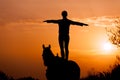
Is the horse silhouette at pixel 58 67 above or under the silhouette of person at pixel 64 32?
under

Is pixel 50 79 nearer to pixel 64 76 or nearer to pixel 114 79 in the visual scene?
pixel 64 76

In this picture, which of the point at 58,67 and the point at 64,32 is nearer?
the point at 58,67

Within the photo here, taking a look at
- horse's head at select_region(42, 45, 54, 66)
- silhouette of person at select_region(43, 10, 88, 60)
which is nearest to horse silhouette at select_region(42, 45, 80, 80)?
horse's head at select_region(42, 45, 54, 66)

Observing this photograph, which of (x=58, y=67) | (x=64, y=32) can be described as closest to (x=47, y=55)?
(x=58, y=67)

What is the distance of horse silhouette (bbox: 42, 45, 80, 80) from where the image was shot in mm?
17875

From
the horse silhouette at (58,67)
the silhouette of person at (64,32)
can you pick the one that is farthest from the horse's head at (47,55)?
the silhouette of person at (64,32)

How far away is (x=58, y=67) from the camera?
18.3 meters

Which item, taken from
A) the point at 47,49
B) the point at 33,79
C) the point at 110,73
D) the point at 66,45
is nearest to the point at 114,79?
the point at 110,73

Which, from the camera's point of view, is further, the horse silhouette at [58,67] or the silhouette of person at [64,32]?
the silhouette of person at [64,32]

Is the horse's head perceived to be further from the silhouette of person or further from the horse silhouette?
the silhouette of person

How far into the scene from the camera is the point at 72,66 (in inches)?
724

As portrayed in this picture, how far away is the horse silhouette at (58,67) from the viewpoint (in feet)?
58.6

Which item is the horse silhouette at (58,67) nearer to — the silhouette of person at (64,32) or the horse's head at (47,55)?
the horse's head at (47,55)

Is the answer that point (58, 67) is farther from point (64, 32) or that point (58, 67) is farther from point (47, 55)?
point (64, 32)
